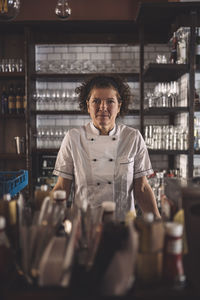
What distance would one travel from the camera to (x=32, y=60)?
375 cm

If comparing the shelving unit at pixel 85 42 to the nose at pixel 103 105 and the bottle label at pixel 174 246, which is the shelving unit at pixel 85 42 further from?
the bottle label at pixel 174 246

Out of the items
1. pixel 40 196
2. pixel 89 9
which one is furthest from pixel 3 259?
pixel 89 9

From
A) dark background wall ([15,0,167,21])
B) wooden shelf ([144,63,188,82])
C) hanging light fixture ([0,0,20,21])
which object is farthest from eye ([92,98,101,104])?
dark background wall ([15,0,167,21])

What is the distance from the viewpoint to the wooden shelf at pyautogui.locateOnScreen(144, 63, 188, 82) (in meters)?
2.96

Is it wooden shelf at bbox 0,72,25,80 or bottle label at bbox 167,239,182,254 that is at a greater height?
wooden shelf at bbox 0,72,25,80

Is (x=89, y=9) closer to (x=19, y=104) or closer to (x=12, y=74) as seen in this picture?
(x=12, y=74)

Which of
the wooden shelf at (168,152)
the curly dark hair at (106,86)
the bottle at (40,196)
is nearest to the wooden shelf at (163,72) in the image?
the wooden shelf at (168,152)

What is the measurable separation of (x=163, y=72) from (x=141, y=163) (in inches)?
66.7

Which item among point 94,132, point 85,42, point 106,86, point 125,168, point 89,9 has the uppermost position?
point 89,9

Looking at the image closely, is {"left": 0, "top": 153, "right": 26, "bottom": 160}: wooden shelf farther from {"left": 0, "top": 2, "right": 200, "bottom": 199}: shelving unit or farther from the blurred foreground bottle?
the blurred foreground bottle

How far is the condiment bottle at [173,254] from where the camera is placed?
0.77 metres

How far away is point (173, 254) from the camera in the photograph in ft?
2.57

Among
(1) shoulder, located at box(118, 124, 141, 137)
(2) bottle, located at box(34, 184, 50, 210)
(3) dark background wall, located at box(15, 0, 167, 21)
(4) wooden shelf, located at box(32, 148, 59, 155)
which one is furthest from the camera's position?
(3) dark background wall, located at box(15, 0, 167, 21)

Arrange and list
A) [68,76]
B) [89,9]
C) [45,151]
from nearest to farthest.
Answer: [68,76]
[45,151]
[89,9]
